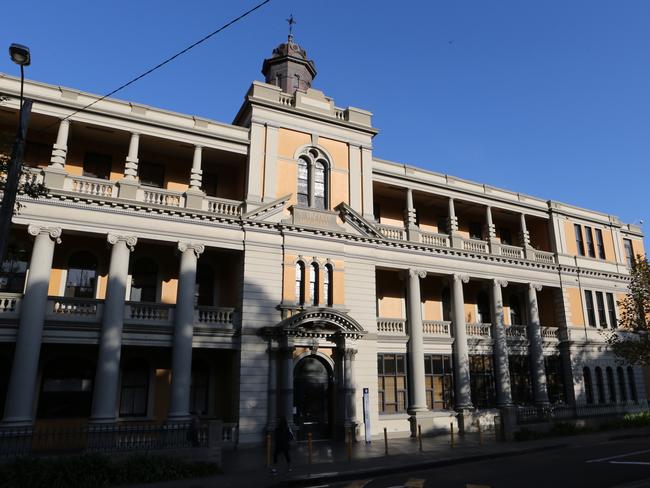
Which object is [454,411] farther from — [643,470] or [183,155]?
[183,155]

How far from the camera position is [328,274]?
2347 centimetres

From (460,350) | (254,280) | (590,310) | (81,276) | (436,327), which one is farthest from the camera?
(590,310)

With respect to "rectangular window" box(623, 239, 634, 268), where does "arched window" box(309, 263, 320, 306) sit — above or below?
below

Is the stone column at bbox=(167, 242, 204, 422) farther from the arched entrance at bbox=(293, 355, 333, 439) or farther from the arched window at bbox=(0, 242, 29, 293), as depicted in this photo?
the arched window at bbox=(0, 242, 29, 293)

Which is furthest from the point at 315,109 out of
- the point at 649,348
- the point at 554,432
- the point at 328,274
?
the point at 649,348

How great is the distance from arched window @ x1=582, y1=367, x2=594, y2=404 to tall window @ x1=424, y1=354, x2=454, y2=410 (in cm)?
1008

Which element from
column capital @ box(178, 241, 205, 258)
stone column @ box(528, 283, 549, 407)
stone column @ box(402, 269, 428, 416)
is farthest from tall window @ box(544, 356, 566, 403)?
column capital @ box(178, 241, 205, 258)

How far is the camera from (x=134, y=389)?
21406 mm

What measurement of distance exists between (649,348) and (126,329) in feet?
86.1

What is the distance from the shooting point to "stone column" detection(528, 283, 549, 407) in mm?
28625

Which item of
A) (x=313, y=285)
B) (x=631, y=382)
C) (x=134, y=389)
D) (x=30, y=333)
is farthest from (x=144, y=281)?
(x=631, y=382)

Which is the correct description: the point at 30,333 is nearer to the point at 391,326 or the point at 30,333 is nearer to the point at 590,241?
the point at 391,326

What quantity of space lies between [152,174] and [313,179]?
7748mm

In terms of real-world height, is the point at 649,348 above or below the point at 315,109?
below
